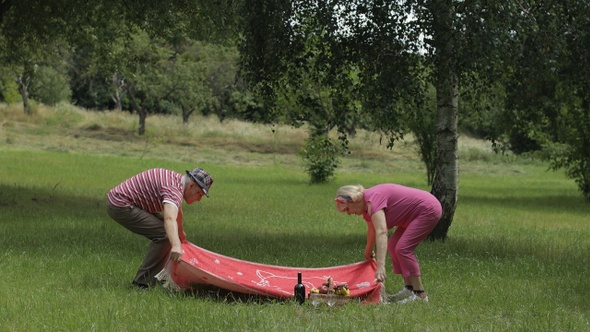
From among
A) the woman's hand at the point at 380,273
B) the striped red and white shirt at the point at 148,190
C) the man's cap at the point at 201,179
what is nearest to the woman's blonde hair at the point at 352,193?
the woman's hand at the point at 380,273

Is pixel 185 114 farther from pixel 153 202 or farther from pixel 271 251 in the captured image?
pixel 153 202

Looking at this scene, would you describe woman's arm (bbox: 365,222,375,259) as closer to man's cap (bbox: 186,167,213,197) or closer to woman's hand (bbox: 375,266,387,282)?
woman's hand (bbox: 375,266,387,282)

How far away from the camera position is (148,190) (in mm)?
10469

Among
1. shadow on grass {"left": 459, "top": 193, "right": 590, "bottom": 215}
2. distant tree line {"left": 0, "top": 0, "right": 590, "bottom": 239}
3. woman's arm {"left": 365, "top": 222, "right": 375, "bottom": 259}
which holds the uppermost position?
distant tree line {"left": 0, "top": 0, "right": 590, "bottom": 239}

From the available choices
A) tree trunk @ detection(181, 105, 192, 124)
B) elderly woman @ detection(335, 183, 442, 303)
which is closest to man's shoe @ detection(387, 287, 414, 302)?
elderly woman @ detection(335, 183, 442, 303)

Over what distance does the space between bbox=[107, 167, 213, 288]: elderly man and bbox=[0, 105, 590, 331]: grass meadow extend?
50 centimetres

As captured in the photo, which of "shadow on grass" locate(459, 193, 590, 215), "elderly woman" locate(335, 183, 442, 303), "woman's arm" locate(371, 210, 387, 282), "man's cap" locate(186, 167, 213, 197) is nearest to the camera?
"woman's arm" locate(371, 210, 387, 282)

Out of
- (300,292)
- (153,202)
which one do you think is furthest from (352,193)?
(153,202)

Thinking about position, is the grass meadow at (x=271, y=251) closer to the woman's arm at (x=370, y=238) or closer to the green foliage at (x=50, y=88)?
the woman's arm at (x=370, y=238)

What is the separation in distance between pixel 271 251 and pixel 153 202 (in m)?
4.84

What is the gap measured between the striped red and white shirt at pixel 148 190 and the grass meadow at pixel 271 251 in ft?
3.33

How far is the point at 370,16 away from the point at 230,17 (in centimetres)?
458

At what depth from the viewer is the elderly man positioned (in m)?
10.2

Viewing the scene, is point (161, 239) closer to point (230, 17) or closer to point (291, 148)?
point (230, 17)
